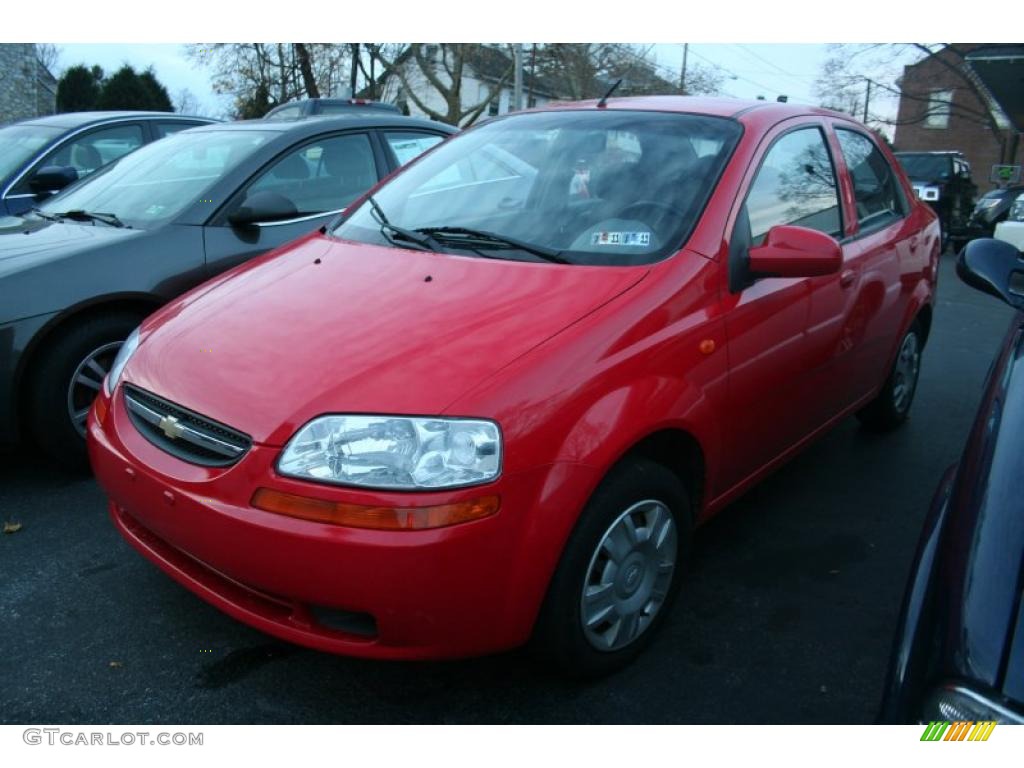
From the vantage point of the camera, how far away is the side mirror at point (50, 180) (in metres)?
5.36

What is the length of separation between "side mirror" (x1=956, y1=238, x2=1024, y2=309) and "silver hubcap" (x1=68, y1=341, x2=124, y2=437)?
11.0ft

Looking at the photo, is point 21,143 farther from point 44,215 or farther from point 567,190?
point 567,190

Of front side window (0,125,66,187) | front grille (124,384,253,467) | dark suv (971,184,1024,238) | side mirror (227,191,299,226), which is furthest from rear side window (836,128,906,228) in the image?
dark suv (971,184,1024,238)

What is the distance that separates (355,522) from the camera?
1.99 m

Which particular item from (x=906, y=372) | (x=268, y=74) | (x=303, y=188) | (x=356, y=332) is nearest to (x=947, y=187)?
(x=906, y=372)

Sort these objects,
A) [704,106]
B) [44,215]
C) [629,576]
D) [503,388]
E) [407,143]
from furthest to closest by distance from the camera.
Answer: [407,143]
[44,215]
[704,106]
[629,576]
[503,388]

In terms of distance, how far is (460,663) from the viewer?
254 centimetres


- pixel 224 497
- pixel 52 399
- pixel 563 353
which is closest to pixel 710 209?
pixel 563 353

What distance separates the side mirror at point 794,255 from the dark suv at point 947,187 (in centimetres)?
1366

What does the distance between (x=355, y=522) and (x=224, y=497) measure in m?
0.38

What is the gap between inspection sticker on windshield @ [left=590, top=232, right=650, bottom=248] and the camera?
2674 mm

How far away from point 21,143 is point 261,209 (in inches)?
122

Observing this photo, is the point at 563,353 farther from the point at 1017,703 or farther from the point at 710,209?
the point at 1017,703
